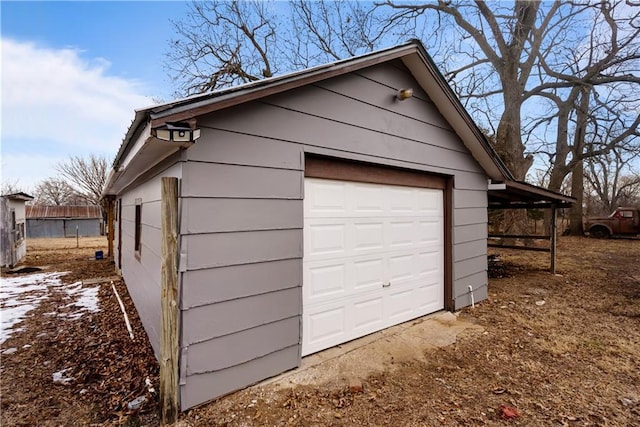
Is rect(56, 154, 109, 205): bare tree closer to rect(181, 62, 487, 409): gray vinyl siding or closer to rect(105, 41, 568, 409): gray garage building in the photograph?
rect(105, 41, 568, 409): gray garage building

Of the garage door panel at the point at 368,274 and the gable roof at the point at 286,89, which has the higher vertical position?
the gable roof at the point at 286,89

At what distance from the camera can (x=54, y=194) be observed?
117 feet

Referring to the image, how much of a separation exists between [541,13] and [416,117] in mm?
12883

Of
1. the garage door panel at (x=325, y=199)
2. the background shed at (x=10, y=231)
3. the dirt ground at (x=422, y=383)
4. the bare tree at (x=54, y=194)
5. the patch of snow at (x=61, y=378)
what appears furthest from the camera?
the bare tree at (x=54, y=194)

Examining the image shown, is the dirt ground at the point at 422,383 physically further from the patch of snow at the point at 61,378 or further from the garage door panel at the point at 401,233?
the garage door panel at the point at 401,233

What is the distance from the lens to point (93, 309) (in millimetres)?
5789

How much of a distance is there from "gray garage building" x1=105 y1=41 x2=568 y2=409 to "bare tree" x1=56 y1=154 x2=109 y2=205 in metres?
29.5

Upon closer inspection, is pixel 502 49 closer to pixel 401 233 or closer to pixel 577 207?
pixel 577 207

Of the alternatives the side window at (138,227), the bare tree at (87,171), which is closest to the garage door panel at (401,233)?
the side window at (138,227)

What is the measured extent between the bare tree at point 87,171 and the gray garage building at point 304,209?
2955 centimetres

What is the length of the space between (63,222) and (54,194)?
50.1ft

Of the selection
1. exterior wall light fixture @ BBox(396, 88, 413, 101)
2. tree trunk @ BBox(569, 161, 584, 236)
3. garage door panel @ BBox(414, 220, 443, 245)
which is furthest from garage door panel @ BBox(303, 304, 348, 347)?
tree trunk @ BBox(569, 161, 584, 236)

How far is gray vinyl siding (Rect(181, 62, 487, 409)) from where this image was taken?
2754 mm

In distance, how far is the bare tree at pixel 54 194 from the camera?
1375 inches
